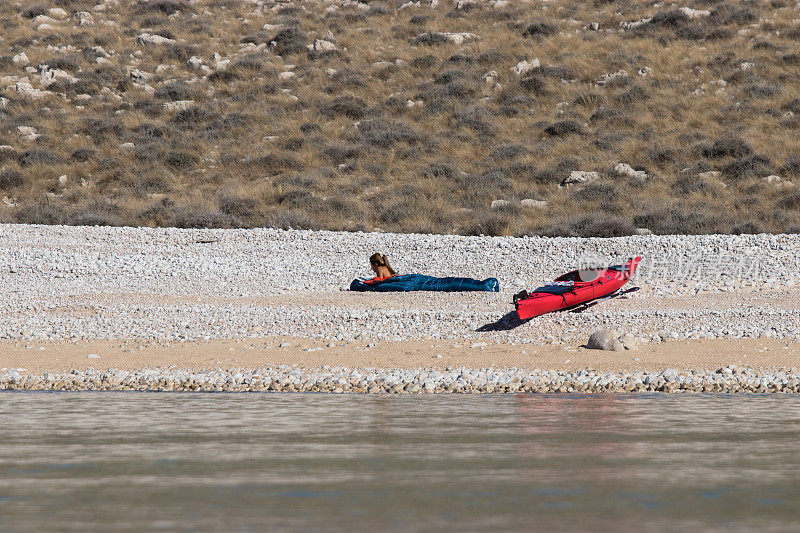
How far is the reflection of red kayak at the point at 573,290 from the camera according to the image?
16.0m

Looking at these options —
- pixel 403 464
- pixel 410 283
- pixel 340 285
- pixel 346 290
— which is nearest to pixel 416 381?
pixel 403 464

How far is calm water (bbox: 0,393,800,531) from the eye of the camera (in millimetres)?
6066

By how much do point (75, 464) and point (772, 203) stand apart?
25744 mm

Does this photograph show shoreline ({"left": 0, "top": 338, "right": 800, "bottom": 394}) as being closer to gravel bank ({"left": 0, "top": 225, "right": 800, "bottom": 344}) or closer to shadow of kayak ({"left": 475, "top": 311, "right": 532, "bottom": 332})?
gravel bank ({"left": 0, "top": 225, "right": 800, "bottom": 344})

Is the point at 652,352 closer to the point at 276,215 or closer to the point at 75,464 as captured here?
the point at 75,464

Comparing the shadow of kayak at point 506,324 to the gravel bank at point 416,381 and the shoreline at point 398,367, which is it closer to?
the shoreline at point 398,367

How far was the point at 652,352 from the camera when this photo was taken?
1440cm

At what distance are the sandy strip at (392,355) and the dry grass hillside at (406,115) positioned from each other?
40.0 ft

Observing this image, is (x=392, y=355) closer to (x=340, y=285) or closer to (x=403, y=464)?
(x=340, y=285)

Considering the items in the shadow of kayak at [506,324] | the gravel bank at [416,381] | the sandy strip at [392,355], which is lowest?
the gravel bank at [416,381]

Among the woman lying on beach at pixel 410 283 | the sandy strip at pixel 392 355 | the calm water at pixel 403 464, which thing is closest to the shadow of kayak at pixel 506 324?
the sandy strip at pixel 392 355

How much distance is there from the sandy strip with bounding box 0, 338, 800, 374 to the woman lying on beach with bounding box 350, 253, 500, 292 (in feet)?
13.1

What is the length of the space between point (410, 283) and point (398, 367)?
229 inches

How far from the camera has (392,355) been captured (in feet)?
48.6
